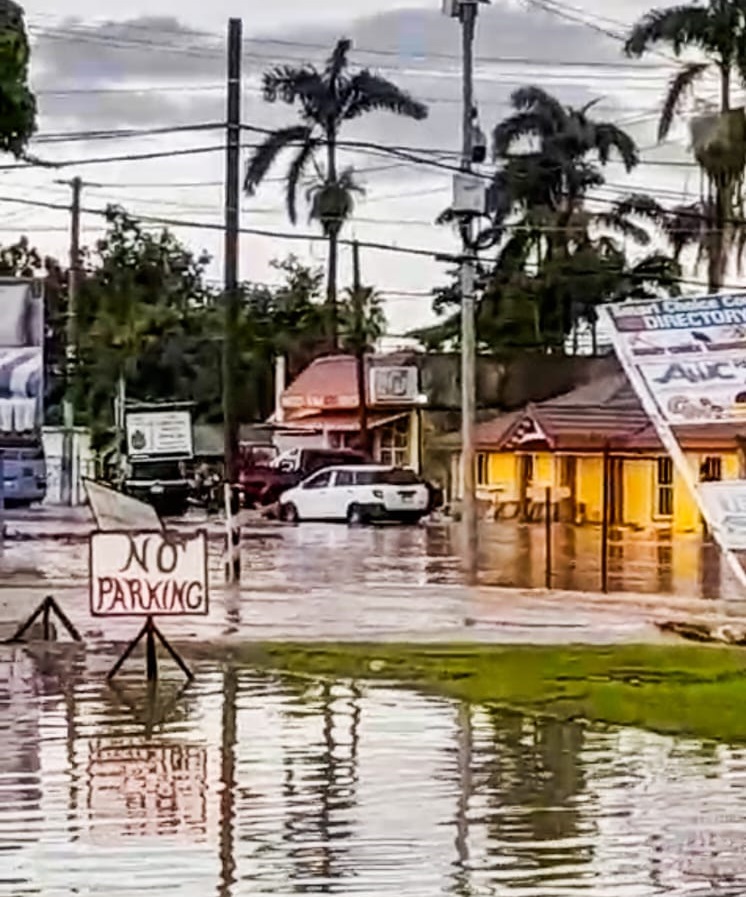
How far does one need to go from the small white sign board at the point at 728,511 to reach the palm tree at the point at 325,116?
144ft

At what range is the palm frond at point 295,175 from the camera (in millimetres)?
69688

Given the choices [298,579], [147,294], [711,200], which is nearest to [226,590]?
[298,579]

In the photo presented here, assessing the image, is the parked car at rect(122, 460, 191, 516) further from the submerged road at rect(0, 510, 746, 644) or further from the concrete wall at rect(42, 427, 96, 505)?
the submerged road at rect(0, 510, 746, 644)

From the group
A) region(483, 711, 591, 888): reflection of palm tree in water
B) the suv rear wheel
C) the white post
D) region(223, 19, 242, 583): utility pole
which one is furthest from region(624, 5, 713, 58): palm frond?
region(483, 711, 591, 888): reflection of palm tree in water

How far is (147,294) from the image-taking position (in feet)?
305

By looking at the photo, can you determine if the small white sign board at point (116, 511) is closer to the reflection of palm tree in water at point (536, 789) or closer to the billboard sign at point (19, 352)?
the reflection of palm tree in water at point (536, 789)

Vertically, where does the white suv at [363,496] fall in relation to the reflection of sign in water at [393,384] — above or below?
below

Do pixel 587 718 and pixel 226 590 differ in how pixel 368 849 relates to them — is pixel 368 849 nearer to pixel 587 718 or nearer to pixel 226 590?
pixel 587 718

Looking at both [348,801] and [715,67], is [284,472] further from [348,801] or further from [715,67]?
[348,801]

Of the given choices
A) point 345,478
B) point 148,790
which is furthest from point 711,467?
point 148,790

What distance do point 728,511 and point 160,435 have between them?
43475 millimetres

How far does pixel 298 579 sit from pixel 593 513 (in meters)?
27.3

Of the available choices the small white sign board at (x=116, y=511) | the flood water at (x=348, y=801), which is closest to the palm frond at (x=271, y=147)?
the small white sign board at (x=116, y=511)

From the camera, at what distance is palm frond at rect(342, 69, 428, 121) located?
220ft
